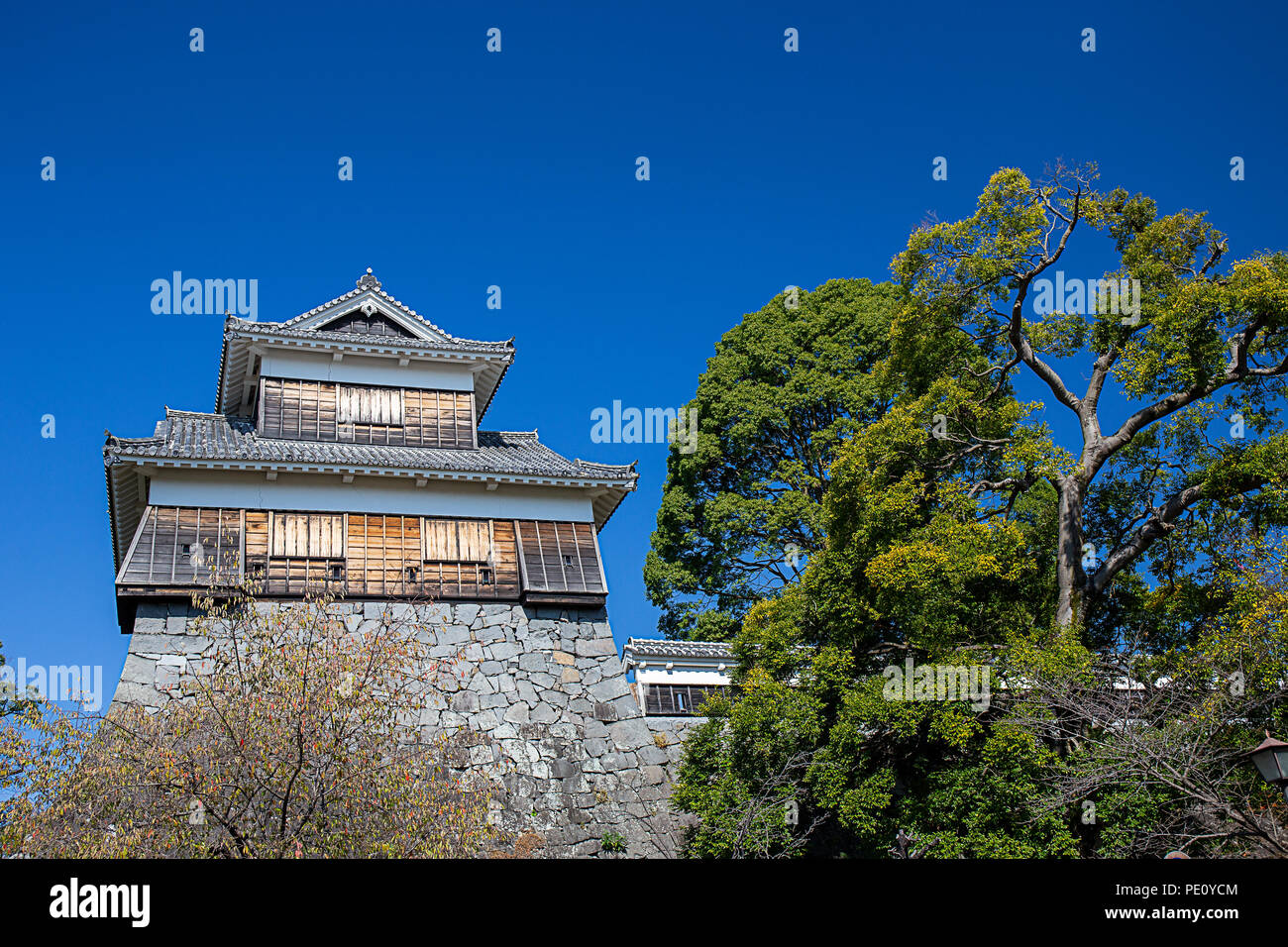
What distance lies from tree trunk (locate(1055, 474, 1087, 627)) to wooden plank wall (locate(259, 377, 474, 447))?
507 inches

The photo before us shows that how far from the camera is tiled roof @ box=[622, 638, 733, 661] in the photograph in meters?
21.1


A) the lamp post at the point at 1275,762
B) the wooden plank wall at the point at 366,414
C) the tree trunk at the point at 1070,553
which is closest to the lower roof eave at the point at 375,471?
the wooden plank wall at the point at 366,414

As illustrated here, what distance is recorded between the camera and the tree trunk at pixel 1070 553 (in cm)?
1563

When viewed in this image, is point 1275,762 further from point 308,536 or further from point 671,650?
point 308,536

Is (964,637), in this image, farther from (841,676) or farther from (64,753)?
(64,753)

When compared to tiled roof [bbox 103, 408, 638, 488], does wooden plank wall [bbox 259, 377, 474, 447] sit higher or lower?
higher

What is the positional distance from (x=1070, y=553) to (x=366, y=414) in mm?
14911

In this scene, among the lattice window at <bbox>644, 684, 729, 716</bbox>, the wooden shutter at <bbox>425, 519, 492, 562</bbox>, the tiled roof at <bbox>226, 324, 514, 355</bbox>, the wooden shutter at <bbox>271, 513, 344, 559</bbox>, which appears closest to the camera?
the wooden shutter at <bbox>271, 513, 344, 559</bbox>

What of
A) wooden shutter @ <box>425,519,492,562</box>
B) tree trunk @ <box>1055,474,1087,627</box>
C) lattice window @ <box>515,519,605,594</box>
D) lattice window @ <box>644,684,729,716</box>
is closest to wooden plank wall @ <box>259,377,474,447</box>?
wooden shutter @ <box>425,519,492,562</box>

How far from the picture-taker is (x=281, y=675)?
1141 centimetres

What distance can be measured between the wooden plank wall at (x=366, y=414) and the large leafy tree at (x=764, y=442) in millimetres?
7074

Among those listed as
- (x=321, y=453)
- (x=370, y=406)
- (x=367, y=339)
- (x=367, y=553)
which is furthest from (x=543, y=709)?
(x=367, y=339)

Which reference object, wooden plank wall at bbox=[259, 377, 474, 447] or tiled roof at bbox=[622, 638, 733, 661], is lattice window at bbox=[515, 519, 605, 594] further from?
wooden plank wall at bbox=[259, 377, 474, 447]

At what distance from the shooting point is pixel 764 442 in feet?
92.0
